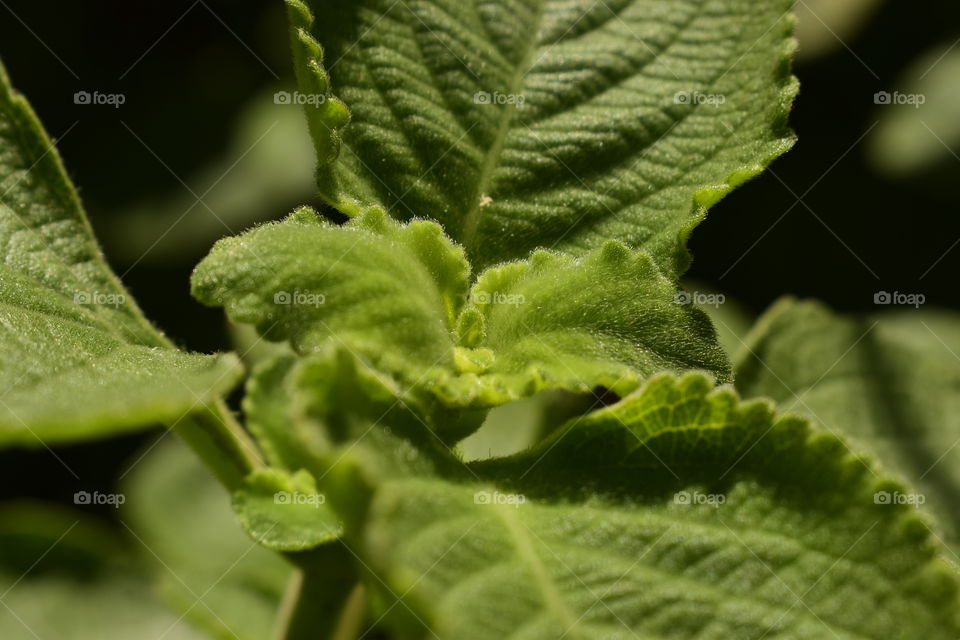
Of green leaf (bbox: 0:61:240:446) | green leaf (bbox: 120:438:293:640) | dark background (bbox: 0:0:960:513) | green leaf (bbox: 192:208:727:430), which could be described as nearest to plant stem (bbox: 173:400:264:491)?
green leaf (bbox: 0:61:240:446)

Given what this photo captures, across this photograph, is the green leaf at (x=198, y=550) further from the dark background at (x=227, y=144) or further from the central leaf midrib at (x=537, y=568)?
the central leaf midrib at (x=537, y=568)

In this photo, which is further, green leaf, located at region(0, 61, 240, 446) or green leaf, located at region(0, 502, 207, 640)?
green leaf, located at region(0, 502, 207, 640)

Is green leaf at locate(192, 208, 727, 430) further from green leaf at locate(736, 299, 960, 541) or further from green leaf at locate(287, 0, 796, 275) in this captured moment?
green leaf at locate(736, 299, 960, 541)

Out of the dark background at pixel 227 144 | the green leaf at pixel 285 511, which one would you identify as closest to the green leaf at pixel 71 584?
the dark background at pixel 227 144

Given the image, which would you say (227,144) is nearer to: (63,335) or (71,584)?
(71,584)

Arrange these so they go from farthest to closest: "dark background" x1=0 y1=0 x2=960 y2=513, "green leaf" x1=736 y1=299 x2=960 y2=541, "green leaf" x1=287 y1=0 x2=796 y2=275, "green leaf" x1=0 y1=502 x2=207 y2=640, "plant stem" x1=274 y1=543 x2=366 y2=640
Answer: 1. "dark background" x1=0 y1=0 x2=960 y2=513
2. "green leaf" x1=0 y1=502 x2=207 y2=640
3. "green leaf" x1=736 y1=299 x2=960 y2=541
4. "green leaf" x1=287 y1=0 x2=796 y2=275
5. "plant stem" x1=274 y1=543 x2=366 y2=640

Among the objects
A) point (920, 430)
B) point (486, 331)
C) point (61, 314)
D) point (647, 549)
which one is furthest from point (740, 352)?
point (61, 314)

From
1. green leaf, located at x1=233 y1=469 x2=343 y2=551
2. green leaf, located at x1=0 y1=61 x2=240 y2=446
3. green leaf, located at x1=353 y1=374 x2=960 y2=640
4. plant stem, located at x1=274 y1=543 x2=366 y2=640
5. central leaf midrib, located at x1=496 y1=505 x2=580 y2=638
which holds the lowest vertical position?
plant stem, located at x1=274 y1=543 x2=366 y2=640
